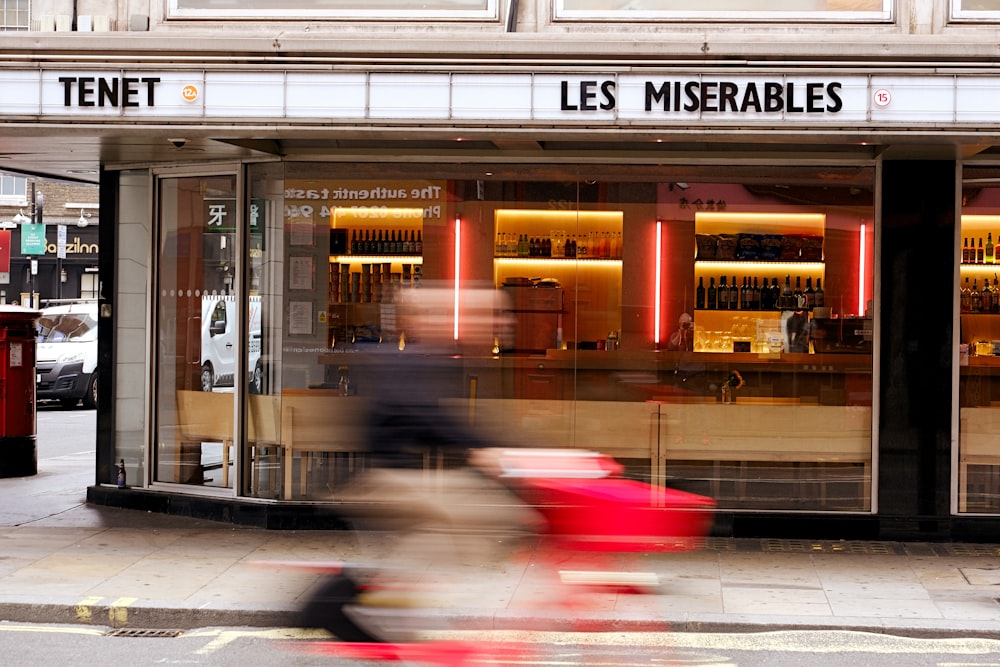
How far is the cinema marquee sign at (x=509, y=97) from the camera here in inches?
340

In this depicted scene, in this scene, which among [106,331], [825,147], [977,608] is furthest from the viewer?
[106,331]

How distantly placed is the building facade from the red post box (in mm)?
2442

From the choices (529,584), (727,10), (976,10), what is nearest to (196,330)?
(529,584)

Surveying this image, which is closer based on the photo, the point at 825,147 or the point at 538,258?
the point at 825,147

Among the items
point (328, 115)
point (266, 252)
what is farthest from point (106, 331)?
point (328, 115)

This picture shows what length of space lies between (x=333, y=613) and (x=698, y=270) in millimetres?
5493

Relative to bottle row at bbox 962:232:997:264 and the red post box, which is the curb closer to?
bottle row at bbox 962:232:997:264

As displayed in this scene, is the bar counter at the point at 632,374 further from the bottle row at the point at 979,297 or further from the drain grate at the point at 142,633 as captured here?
the drain grate at the point at 142,633

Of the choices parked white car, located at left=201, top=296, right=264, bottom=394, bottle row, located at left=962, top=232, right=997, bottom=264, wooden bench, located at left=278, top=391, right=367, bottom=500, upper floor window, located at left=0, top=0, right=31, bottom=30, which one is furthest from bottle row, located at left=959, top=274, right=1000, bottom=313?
upper floor window, located at left=0, top=0, right=31, bottom=30

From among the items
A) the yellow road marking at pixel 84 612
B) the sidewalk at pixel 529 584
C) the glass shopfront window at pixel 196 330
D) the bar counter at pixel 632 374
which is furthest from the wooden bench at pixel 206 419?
the yellow road marking at pixel 84 612

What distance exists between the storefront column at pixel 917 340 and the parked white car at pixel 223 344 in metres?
5.31

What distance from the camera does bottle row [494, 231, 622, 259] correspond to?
424 inches

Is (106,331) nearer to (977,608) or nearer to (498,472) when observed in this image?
(498,472)

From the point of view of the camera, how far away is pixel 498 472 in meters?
6.45
